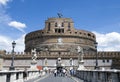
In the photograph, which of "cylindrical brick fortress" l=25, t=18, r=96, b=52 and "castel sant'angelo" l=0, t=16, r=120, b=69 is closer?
"castel sant'angelo" l=0, t=16, r=120, b=69

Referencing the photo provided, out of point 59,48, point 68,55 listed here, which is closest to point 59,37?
point 59,48

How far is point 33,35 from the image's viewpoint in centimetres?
13450

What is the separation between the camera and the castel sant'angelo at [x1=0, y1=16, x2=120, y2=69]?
363 ft

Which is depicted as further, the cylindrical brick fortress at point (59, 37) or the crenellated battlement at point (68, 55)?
the cylindrical brick fortress at point (59, 37)

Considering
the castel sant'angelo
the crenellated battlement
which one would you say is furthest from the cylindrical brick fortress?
the crenellated battlement

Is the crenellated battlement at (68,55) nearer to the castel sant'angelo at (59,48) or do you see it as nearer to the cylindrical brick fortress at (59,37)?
the castel sant'angelo at (59,48)

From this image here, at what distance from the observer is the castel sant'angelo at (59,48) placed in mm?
110625

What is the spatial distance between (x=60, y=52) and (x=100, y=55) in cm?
1751

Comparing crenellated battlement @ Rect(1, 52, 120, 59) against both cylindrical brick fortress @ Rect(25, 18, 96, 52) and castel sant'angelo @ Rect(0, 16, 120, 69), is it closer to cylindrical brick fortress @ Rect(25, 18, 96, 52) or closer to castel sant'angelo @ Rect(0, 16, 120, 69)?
castel sant'angelo @ Rect(0, 16, 120, 69)

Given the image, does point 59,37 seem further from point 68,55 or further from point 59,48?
point 68,55

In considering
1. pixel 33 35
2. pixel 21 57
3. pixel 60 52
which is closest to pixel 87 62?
pixel 60 52

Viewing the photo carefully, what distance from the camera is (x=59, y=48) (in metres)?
123

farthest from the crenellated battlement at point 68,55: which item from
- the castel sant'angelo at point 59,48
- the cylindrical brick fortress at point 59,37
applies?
the cylindrical brick fortress at point 59,37

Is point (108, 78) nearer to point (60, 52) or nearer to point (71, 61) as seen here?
point (71, 61)
